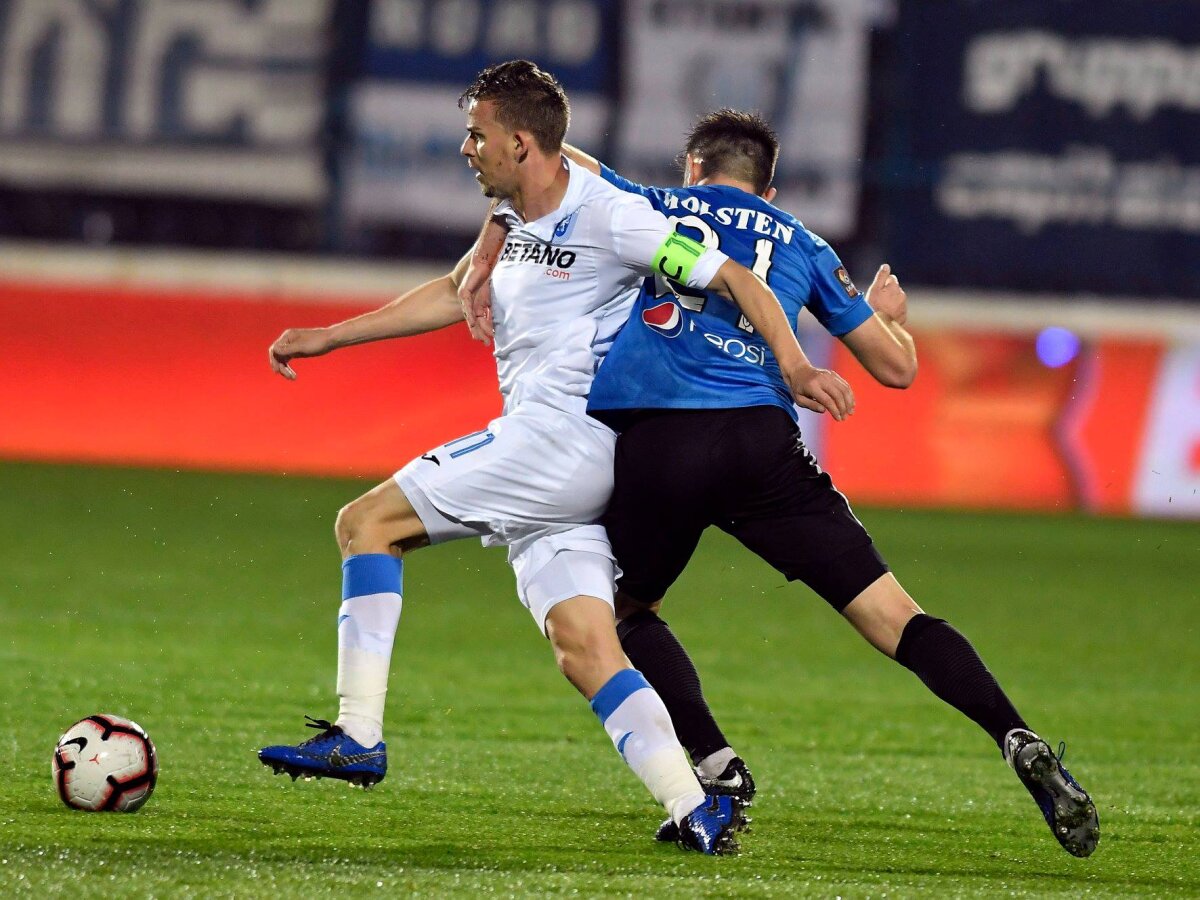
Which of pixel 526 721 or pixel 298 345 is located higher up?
pixel 298 345

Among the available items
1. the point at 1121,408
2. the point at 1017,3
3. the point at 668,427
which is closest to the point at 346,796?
the point at 668,427

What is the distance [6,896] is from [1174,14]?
13084mm

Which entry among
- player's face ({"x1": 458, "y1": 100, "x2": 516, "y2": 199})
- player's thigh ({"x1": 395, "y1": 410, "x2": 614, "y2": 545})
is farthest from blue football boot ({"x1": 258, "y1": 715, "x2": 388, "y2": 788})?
player's face ({"x1": 458, "y1": 100, "x2": 516, "y2": 199})

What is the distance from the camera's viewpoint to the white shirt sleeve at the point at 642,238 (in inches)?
153

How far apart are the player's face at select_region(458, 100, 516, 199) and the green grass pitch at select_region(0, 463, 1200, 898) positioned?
4.68 ft

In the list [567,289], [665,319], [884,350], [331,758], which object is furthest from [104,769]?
[884,350]

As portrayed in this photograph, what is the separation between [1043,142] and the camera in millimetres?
14320

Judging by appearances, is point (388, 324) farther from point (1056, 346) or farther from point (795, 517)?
point (1056, 346)

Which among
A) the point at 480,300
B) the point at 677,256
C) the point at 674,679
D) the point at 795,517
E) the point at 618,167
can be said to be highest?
the point at 677,256

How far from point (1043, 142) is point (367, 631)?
11.3 metres

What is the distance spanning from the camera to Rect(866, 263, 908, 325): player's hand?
14.3ft

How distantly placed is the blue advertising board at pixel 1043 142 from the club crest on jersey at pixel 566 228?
10521 millimetres

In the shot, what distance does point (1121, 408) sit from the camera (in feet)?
44.9

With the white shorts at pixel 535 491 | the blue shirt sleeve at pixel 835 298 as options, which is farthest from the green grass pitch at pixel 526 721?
the blue shirt sleeve at pixel 835 298
